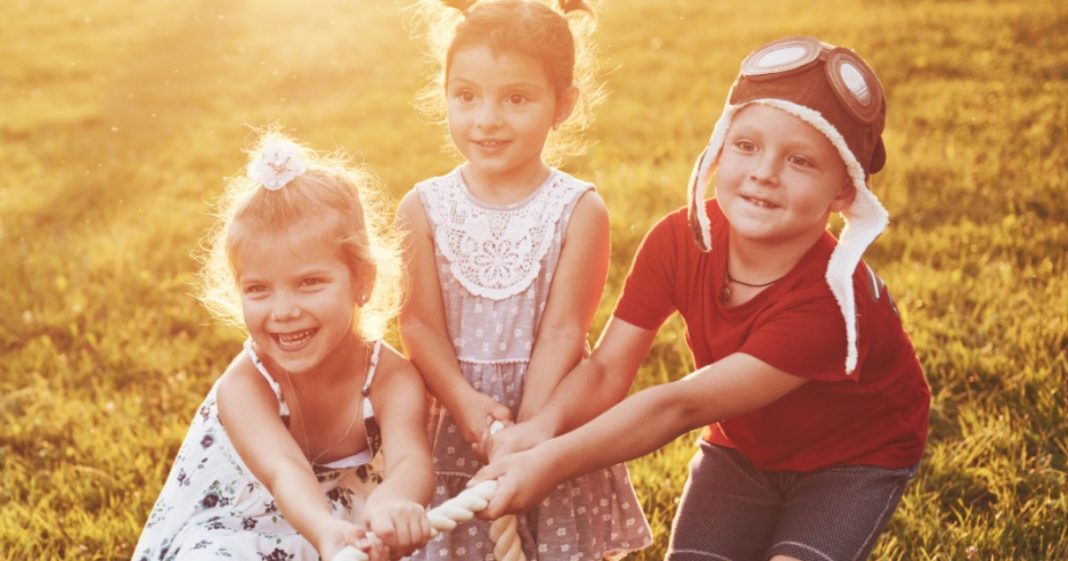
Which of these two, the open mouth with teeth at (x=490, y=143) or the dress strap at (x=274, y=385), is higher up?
the open mouth with teeth at (x=490, y=143)

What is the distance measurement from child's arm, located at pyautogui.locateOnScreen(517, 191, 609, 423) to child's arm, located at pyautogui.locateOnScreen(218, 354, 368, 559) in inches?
24.0

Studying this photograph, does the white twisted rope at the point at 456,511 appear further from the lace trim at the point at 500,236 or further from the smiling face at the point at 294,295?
the lace trim at the point at 500,236

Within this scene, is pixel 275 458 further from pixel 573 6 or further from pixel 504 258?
pixel 573 6

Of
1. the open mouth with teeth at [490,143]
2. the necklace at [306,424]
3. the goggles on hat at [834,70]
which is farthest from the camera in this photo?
the open mouth with teeth at [490,143]

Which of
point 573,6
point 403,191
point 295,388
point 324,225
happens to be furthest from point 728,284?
point 403,191

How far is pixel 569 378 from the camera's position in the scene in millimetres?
2842

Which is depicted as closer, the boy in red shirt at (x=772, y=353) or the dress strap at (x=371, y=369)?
the boy in red shirt at (x=772, y=353)

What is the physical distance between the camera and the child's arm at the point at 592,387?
270 cm

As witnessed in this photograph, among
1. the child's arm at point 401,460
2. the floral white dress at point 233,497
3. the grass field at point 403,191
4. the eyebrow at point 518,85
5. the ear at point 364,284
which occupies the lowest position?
the grass field at point 403,191

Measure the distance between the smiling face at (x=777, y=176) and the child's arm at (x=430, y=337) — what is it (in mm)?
778

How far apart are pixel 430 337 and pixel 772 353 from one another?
888 millimetres

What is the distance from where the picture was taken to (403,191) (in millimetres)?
6344

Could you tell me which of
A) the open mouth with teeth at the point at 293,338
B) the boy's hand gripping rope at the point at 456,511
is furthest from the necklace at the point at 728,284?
the open mouth with teeth at the point at 293,338

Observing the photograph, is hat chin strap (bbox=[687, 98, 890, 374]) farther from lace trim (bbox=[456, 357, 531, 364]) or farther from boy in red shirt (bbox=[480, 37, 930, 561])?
lace trim (bbox=[456, 357, 531, 364])
